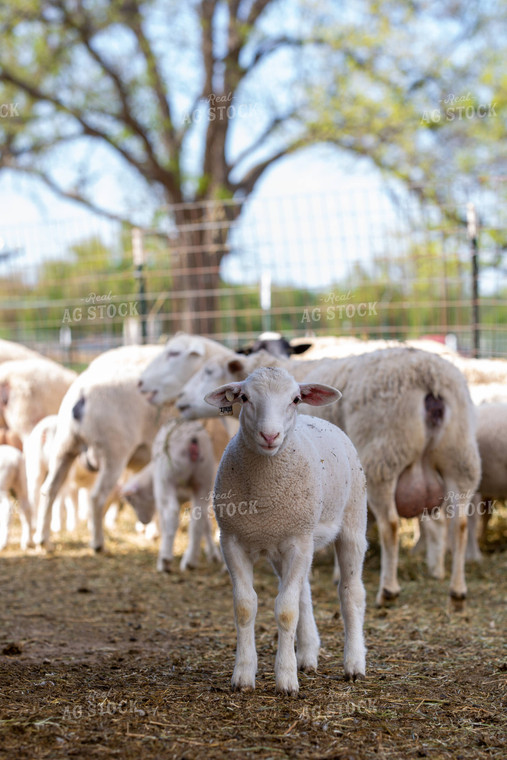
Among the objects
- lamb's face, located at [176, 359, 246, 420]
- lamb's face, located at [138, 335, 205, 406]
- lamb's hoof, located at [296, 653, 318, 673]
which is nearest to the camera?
lamb's hoof, located at [296, 653, 318, 673]

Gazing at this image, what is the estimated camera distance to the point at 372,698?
3.34 meters

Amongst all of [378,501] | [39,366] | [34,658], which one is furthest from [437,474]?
[39,366]

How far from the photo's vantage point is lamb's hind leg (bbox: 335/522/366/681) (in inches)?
145

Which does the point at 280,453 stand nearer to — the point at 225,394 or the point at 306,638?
the point at 225,394

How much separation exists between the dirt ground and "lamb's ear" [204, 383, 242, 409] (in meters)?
1.11

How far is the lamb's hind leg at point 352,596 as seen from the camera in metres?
3.67

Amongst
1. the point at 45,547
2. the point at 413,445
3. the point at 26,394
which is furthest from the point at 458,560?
the point at 26,394

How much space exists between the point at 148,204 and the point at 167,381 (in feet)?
42.8

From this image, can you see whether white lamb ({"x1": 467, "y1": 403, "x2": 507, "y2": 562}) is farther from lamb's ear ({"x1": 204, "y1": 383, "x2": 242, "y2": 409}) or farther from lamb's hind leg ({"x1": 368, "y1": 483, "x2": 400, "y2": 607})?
lamb's ear ({"x1": 204, "y1": 383, "x2": 242, "y2": 409})

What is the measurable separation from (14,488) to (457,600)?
4113mm

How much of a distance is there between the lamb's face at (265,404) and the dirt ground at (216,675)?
0.95 m

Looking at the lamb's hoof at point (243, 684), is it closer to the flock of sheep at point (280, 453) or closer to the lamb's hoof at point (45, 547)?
the flock of sheep at point (280, 453)

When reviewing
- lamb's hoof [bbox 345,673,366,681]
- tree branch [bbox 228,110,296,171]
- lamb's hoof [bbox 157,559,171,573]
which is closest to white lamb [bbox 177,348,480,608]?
lamb's hoof [bbox 345,673,366,681]

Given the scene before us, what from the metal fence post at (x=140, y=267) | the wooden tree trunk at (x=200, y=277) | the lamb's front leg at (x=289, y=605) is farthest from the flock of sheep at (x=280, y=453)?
the wooden tree trunk at (x=200, y=277)
